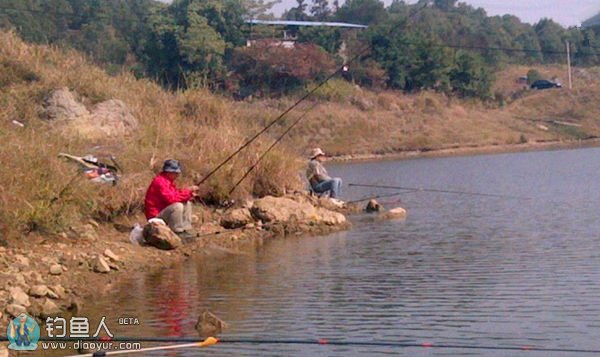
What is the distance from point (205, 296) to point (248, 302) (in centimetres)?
63

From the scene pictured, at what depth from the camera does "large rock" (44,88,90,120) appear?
19359 millimetres

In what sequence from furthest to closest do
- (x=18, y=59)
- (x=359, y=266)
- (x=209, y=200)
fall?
(x=18, y=59) < (x=209, y=200) < (x=359, y=266)

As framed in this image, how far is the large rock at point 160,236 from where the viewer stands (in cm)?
1349

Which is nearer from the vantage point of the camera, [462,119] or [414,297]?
[414,297]

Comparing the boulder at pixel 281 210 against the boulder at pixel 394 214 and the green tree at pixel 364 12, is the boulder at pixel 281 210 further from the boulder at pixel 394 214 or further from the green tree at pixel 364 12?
the green tree at pixel 364 12

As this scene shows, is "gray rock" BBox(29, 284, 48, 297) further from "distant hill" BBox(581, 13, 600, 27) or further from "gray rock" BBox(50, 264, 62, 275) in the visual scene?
"distant hill" BBox(581, 13, 600, 27)

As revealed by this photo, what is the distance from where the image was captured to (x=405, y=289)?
1119 centimetres

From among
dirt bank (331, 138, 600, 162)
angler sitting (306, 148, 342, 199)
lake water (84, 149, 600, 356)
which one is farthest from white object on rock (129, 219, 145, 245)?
dirt bank (331, 138, 600, 162)

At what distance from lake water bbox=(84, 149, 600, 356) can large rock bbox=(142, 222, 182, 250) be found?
520mm

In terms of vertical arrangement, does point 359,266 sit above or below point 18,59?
below

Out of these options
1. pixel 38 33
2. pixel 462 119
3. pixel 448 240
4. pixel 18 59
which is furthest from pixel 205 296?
pixel 462 119

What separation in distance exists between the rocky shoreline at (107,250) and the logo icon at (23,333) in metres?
0.26

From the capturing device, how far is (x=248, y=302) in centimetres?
1065

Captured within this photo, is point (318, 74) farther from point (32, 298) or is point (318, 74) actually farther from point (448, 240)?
point (32, 298)
